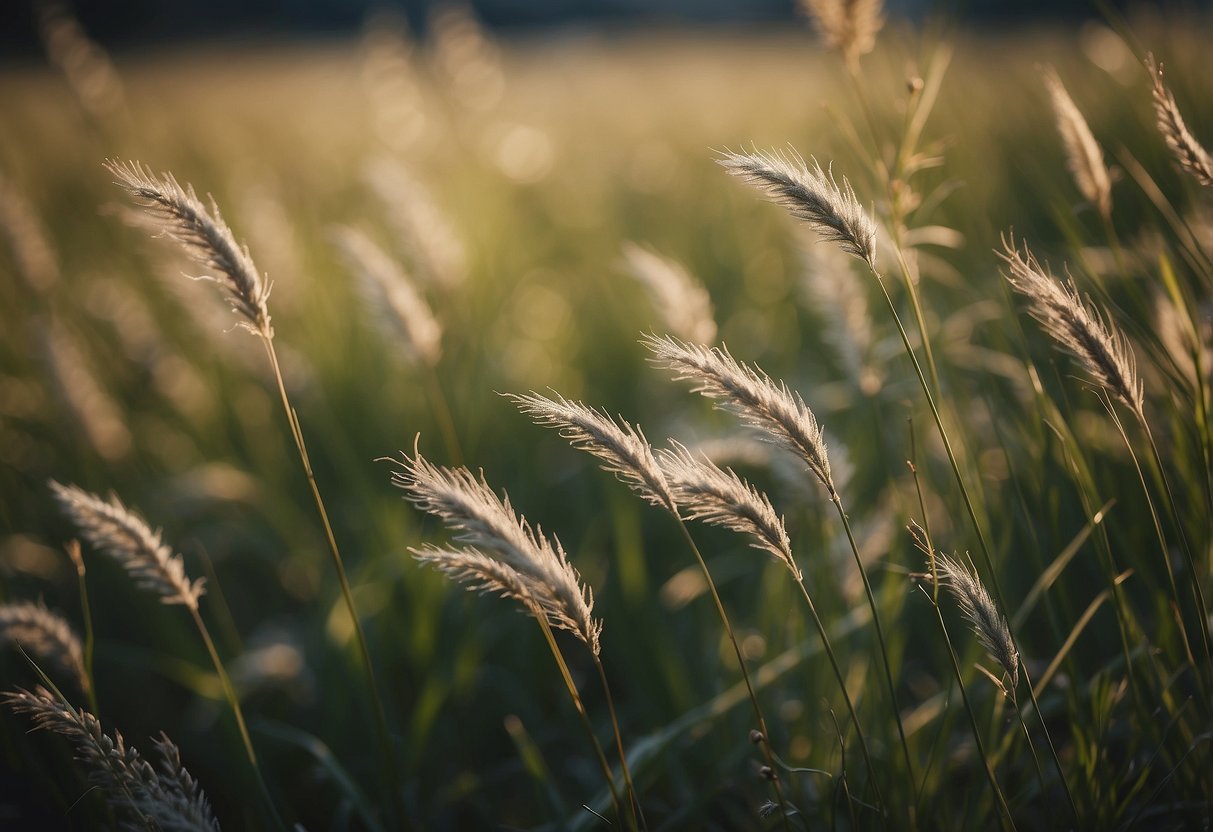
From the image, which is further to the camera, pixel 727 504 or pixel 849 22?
A: pixel 849 22

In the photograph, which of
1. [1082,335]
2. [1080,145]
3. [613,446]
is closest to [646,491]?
[613,446]

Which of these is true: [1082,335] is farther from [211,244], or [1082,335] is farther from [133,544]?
[133,544]

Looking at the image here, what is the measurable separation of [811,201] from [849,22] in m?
0.52

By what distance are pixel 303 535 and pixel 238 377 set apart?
118cm

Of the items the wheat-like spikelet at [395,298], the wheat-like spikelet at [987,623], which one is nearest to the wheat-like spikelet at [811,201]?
the wheat-like spikelet at [987,623]

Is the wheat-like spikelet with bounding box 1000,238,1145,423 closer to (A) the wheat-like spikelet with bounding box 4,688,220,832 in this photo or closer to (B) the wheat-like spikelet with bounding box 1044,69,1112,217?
(B) the wheat-like spikelet with bounding box 1044,69,1112,217

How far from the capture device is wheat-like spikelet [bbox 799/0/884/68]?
113cm

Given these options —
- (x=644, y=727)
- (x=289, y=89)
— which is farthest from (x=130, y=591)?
(x=289, y=89)

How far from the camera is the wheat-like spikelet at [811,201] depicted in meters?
0.85

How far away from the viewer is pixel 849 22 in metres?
1.15

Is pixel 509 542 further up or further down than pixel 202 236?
further down

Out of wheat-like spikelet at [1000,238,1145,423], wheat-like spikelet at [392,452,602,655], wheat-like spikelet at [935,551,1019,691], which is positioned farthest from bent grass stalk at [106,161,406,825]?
wheat-like spikelet at [1000,238,1145,423]

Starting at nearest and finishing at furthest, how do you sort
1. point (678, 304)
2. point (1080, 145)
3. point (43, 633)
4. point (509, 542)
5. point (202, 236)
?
point (509, 542) < point (202, 236) < point (43, 633) < point (1080, 145) < point (678, 304)

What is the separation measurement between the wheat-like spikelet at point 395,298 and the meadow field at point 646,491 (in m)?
0.01
